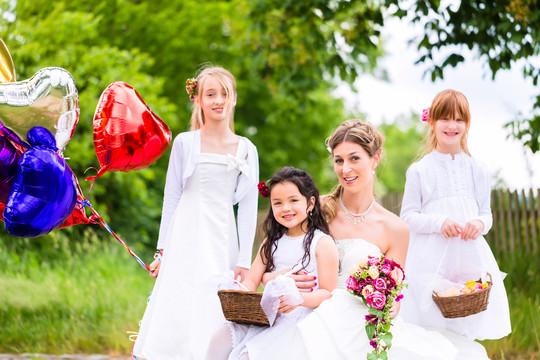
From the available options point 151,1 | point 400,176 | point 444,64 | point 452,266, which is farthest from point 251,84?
point 400,176

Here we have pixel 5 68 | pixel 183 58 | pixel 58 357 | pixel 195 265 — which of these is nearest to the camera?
pixel 5 68

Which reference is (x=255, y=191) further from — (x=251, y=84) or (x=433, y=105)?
(x=251, y=84)

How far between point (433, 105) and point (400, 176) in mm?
46627

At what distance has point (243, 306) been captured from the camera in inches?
125

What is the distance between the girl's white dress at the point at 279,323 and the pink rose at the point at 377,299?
0.42 meters

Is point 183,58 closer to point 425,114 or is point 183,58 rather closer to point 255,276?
point 425,114

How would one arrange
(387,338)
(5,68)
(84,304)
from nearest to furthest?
(387,338), (5,68), (84,304)

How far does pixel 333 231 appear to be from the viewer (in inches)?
146

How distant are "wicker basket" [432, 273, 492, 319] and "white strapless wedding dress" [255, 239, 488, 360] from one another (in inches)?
8.7

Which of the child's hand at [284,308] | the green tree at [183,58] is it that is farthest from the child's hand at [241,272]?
the green tree at [183,58]

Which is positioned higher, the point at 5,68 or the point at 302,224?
the point at 5,68

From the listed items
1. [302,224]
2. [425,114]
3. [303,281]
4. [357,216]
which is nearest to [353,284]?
[303,281]

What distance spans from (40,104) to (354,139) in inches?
69.2

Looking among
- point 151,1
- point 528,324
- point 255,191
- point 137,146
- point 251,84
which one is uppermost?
point 151,1
